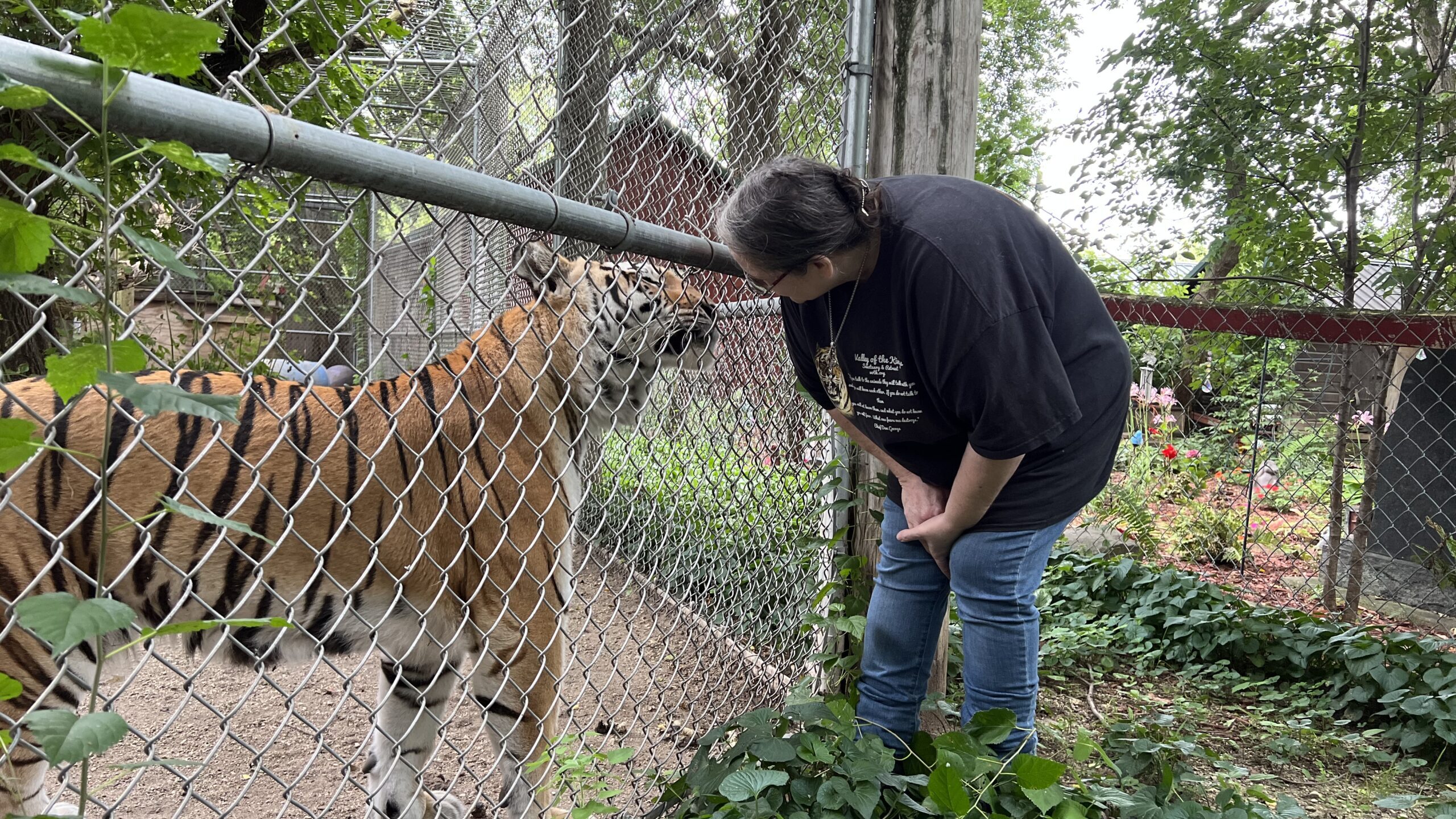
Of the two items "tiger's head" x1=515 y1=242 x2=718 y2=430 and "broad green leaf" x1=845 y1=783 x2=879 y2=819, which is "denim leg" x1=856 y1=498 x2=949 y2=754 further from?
"tiger's head" x1=515 y1=242 x2=718 y2=430

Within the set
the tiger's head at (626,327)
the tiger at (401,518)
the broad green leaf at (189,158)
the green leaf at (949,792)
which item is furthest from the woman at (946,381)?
the broad green leaf at (189,158)

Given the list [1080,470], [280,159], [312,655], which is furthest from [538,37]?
[312,655]

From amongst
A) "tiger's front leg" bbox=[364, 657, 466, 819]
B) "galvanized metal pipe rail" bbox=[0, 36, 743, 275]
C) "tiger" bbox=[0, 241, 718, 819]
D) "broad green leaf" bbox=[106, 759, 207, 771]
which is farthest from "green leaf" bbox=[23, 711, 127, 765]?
"tiger's front leg" bbox=[364, 657, 466, 819]

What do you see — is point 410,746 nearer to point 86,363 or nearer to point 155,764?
point 155,764

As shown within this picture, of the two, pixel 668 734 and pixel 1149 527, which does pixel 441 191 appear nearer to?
pixel 668 734

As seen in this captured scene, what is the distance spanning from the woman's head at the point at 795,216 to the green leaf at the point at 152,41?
1.07m

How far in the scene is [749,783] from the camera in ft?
6.18

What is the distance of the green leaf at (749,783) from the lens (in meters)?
1.86

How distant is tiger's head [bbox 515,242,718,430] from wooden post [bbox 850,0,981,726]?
2.62 feet

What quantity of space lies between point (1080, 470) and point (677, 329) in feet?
4.71

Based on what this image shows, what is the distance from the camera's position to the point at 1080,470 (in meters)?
2.03

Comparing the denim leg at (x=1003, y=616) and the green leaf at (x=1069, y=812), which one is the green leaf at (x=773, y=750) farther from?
the green leaf at (x=1069, y=812)

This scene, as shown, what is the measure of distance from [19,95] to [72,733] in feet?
2.12

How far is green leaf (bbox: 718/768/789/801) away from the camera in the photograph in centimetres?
186
